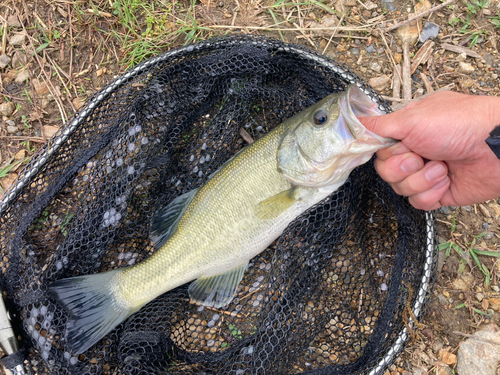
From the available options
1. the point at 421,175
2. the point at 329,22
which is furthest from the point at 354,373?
the point at 329,22

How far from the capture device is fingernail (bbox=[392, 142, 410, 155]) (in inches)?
95.7

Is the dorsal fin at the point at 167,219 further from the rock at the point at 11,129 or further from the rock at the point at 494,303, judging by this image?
the rock at the point at 494,303

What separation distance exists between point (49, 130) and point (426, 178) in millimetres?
3467

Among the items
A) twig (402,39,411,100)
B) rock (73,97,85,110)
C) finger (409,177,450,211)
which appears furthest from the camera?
rock (73,97,85,110)

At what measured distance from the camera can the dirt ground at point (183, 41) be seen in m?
3.42

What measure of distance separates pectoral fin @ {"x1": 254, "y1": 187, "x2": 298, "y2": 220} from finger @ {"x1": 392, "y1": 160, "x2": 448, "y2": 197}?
0.81 m

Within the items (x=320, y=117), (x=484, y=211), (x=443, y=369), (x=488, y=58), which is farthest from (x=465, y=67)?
(x=443, y=369)

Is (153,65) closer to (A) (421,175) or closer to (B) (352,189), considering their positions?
(B) (352,189)

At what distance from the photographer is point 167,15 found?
359 centimetres

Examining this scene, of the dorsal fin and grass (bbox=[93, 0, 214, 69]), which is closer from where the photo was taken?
the dorsal fin

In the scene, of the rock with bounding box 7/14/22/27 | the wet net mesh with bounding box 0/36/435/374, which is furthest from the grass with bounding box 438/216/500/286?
the rock with bounding box 7/14/22/27

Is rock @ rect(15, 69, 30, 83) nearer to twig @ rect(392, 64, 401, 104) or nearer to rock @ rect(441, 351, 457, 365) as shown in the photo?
twig @ rect(392, 64, 401, 104)

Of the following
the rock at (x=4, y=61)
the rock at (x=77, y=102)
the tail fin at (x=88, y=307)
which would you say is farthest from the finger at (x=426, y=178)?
the rock at (x=4, y=61)

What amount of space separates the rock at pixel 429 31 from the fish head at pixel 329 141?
1.60 m
